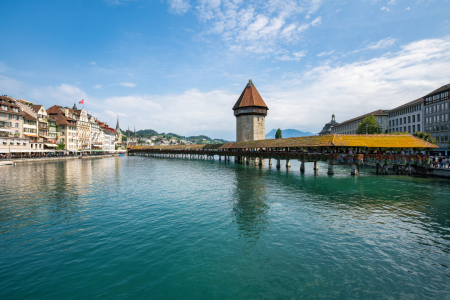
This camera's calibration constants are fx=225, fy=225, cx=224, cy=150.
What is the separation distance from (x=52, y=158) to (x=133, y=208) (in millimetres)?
55754

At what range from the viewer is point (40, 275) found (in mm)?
6973

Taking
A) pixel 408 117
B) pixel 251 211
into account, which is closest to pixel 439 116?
pixel 408 117

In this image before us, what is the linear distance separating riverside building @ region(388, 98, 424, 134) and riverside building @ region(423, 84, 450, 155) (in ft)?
7.86

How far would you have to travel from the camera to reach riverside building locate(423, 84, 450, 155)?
42938mm

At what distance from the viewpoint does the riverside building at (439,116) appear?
42.9 metres

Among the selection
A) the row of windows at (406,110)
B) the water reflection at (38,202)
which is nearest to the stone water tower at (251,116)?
the row of windows at (406,110)

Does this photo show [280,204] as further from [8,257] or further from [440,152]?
[440,152]

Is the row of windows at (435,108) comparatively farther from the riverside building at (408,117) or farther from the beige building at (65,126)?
the beige building at (65,126)

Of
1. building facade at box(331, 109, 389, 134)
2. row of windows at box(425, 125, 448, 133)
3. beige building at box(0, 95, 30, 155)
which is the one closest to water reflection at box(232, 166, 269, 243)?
row of windows at box(425, 125, 448, 133)

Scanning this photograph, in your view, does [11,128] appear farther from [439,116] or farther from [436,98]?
[436,98]

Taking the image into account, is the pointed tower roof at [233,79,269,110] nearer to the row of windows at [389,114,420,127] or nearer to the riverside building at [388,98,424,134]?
the riverside building at [388,98,424,134]

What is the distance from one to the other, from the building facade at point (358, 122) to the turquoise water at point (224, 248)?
2264 inches

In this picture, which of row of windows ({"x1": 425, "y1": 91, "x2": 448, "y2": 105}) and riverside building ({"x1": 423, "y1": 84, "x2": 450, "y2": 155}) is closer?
riverside building ({"x1": 423, "y1": 84, "x2": 450, "y2": 155})

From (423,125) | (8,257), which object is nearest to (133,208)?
(8,257)
